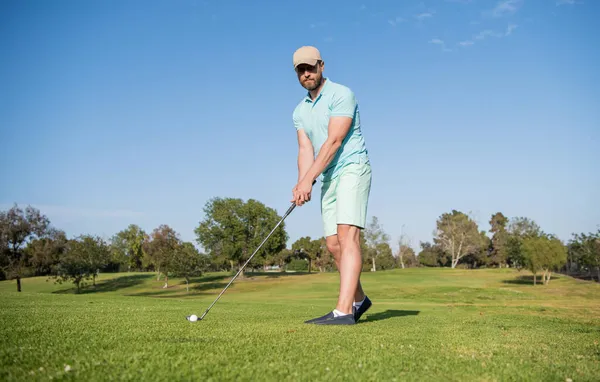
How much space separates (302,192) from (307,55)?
164 cm

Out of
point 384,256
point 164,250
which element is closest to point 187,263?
point 164,250

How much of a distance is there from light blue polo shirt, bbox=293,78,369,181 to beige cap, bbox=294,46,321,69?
0.37 meters

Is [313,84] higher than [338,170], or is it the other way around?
[313,84]

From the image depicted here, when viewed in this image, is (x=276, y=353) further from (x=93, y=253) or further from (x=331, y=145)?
(x=93, y=253)

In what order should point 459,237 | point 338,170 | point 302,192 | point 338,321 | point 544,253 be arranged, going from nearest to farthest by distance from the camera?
1. point 338,321
2. point 302,192
3. point 338,170
4. point 544,253
5. point 459,237

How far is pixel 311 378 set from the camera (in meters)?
2.31

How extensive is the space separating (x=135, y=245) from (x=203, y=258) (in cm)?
6927

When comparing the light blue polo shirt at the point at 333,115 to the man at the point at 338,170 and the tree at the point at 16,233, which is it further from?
the tree at the point at 16,233

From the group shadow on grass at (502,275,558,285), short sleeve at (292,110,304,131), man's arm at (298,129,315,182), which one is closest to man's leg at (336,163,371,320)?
man's arm at (298,129,315,182)

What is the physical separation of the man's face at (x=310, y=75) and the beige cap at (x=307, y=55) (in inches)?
3.0

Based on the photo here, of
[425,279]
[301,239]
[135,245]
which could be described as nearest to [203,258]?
[425,279]

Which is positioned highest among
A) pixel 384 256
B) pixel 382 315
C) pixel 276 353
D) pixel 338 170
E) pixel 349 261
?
pixel 338 170

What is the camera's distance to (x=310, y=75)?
579cm

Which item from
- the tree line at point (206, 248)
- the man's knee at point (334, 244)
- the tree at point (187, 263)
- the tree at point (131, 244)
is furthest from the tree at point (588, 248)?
the tree at point (131, 244)
